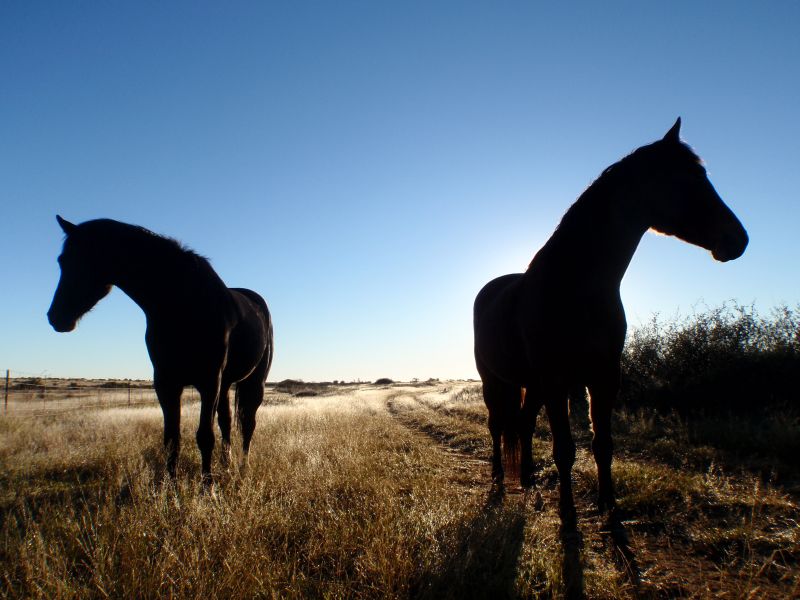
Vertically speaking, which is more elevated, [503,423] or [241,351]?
[241,351]

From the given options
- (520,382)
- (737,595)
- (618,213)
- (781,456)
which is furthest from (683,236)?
(781,456)

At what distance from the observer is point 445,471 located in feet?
18.8

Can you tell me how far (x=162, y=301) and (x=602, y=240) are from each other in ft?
15.7

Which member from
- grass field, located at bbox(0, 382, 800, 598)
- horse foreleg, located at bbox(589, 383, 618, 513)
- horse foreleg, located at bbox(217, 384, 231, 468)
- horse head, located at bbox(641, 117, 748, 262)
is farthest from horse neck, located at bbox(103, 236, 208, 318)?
horse head, located at bbox(641, 117, 748, 262)

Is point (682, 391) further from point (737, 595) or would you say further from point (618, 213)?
point (737, 595)

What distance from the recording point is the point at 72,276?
4617mm

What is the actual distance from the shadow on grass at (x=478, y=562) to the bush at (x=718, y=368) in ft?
24.7

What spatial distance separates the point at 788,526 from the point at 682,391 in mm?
7841

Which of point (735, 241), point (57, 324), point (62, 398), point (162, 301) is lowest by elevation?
point (62, 398)

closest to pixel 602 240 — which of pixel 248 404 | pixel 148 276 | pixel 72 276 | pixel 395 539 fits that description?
pixel 395 539

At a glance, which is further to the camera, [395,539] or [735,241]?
[735,241]

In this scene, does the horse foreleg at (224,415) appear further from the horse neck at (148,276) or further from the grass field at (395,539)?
the horse neck at (148,276)

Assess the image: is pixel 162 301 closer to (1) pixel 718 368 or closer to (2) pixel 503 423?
(2) pixel 503 423

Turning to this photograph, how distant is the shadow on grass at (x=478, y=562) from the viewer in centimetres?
211
